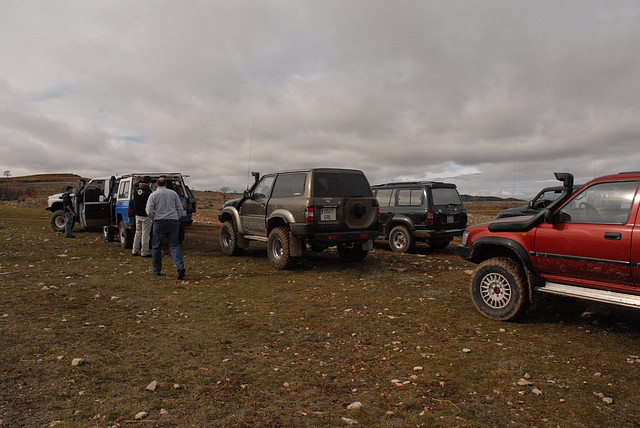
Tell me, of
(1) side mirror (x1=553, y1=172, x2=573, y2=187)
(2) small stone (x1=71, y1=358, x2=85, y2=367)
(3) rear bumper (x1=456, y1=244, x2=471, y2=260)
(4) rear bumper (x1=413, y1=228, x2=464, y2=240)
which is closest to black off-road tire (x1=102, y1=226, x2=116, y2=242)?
(4) rear bumper (x1=413, y1=228, x2=464, y2=240)

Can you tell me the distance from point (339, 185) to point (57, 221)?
44.3 feet

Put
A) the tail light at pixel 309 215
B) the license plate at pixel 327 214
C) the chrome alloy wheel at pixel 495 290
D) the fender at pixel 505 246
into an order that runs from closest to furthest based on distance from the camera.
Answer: the fender at pixel 505 246
the chrome alloy wheel at pixel 495 290
the tail light at pixel 309 215
the license plate at pixel 327 214

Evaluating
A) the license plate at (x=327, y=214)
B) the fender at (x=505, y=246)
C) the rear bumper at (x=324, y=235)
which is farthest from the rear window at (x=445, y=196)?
the fender at (x=505, y=246)

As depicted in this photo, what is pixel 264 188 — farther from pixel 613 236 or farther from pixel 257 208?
pixel 613 236

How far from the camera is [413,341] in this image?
4.84m

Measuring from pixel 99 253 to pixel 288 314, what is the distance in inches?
308

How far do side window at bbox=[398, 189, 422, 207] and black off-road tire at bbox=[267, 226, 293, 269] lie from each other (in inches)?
162

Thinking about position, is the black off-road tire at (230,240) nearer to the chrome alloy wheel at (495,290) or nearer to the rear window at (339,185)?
the rear window at (339,185)

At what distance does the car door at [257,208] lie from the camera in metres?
9.84

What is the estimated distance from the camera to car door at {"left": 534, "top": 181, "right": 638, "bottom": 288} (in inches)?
178

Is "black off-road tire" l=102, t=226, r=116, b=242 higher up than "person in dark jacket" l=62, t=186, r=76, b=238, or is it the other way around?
"person in dark jacket" l=62, t=186, r=76, b=238

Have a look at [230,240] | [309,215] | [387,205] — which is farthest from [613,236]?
[230,240]

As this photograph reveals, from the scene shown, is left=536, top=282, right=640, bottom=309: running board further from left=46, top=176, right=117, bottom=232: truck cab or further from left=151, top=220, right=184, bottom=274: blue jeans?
left=46, top=176, right=117, bottom=232: truck cab

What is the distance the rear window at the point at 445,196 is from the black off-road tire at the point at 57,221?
1421 cm
